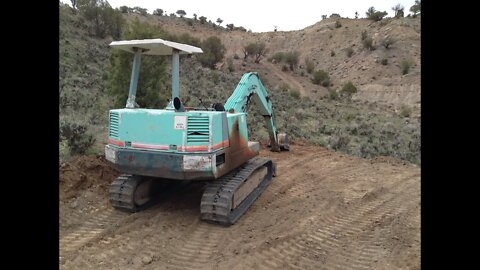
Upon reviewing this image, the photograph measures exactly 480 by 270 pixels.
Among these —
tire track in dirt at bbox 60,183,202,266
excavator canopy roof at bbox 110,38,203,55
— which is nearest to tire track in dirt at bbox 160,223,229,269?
tire track in dirt at bbox 60,183,202,266

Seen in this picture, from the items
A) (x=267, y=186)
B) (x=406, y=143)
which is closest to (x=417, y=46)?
(x=406, y=143)

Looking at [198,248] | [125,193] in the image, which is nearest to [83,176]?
[125,193]

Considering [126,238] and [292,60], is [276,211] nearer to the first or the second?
[126,238]

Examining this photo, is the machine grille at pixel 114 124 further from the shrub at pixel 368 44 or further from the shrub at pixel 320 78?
the shrub at pixel 368 44

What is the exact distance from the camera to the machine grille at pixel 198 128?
19.8 ft

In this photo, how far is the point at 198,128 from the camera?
607 cm

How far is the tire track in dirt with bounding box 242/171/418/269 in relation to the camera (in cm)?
521

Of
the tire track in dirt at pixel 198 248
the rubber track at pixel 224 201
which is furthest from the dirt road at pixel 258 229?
the rubber track at pixel 224 201

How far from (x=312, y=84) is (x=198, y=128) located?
41.4 metres

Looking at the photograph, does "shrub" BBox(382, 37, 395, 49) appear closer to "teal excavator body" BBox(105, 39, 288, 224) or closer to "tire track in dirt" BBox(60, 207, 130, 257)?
"teal excavator body" BBox(105, 39, 288, 224)

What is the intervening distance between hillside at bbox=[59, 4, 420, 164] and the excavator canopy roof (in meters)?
3.55

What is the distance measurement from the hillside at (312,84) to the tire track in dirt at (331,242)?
574 centimetres
